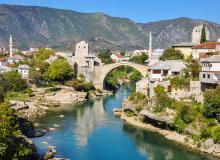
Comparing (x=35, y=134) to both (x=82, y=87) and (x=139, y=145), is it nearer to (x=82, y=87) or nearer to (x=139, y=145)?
(x=139, y=145)

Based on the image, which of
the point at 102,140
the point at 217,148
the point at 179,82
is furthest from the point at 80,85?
the point at 217,148

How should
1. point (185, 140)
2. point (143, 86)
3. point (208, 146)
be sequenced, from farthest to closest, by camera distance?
point (143, 86), point (185, 140), point (208, 146)

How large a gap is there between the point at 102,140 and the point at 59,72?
30.9 metres

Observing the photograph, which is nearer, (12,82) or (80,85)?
(12,82)

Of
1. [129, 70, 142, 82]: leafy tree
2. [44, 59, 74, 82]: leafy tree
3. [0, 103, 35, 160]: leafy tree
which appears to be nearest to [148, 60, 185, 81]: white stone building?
[0, 103, 35, 160]: leafy tree

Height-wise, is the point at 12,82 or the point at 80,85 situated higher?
the point at 12,82

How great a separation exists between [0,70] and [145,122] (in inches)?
1287

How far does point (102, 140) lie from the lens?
1591 inches

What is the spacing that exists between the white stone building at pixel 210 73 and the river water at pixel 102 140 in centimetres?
636

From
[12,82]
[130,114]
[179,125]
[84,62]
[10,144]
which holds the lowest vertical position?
[10,144]

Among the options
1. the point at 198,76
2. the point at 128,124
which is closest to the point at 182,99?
the point at 198,76

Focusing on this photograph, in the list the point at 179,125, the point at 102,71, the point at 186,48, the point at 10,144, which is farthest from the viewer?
the point at 102,71

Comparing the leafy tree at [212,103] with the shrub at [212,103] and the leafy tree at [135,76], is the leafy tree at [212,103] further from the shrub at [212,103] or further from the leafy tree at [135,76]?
the leafy tree at [135,76]

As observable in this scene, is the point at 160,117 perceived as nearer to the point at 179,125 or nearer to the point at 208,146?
the point at 179,125
